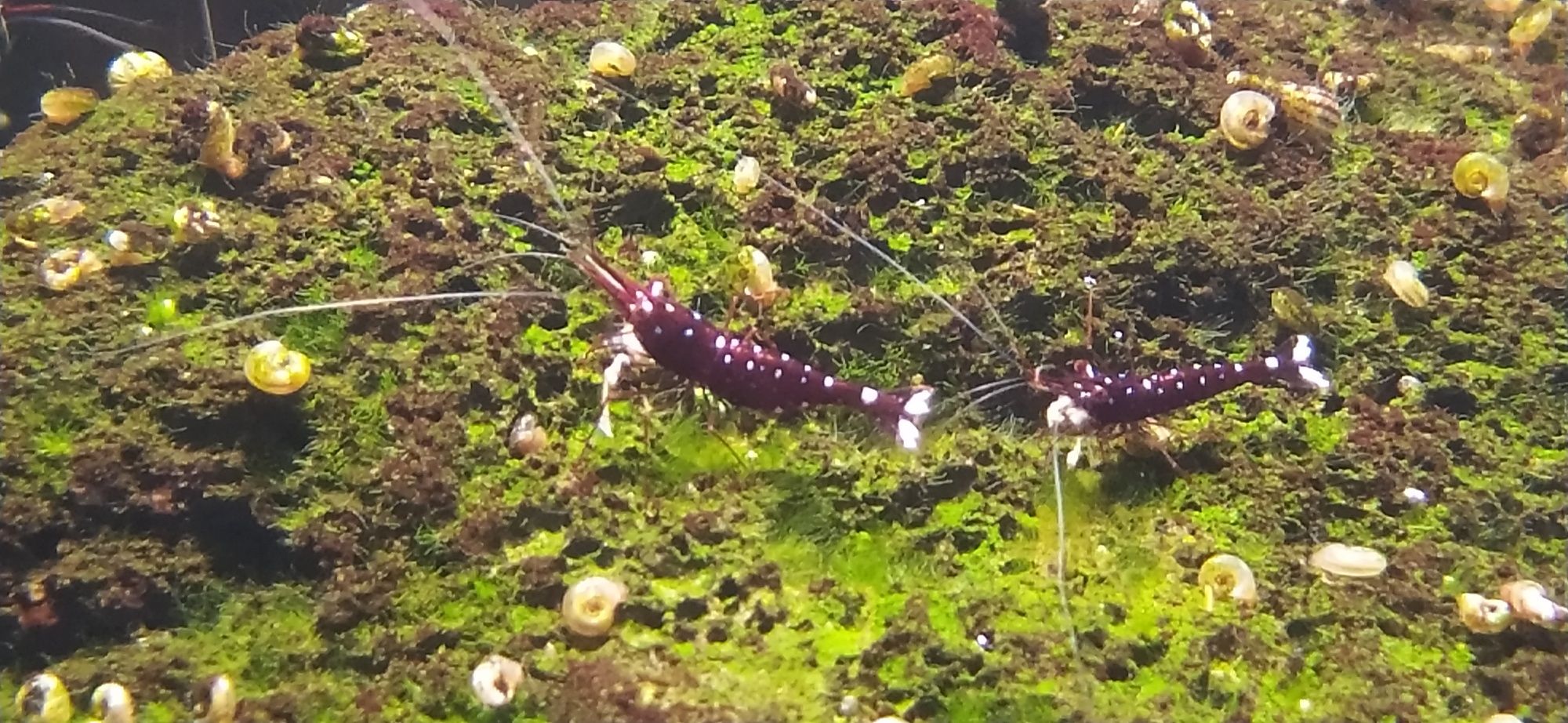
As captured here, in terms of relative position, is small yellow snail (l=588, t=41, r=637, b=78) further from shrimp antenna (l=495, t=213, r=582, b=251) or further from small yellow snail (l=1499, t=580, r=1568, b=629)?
small yellow snail (l=1499, t=580, r=1568, b=629)

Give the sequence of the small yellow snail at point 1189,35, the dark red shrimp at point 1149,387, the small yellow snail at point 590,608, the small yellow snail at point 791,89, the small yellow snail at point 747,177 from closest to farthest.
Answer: the small yellow snail at point 590,608, the dark red shrimp at point 1149,387, the small yellow snail at point 747,177, the small yellow snail at point 791,89, the small yellow snail at point 1189,35

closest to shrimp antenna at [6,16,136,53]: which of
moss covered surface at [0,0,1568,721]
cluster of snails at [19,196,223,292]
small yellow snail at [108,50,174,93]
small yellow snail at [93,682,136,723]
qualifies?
small yellow snail at [108,50,174,93]

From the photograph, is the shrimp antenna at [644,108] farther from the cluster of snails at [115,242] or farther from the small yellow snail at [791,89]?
the cluster of snails at [115,242]

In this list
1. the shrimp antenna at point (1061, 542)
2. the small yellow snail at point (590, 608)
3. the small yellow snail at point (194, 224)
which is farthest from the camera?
the small yellow snail at point (194, 224)

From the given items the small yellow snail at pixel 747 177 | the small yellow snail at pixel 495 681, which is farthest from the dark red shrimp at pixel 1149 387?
the small yellow snail at pixel 495 681

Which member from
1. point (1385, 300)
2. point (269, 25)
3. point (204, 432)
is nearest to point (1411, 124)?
point (1385, 300)

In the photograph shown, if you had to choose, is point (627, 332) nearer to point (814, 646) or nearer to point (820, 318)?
point (820, 318)

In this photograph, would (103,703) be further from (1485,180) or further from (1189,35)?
(1485,180)
